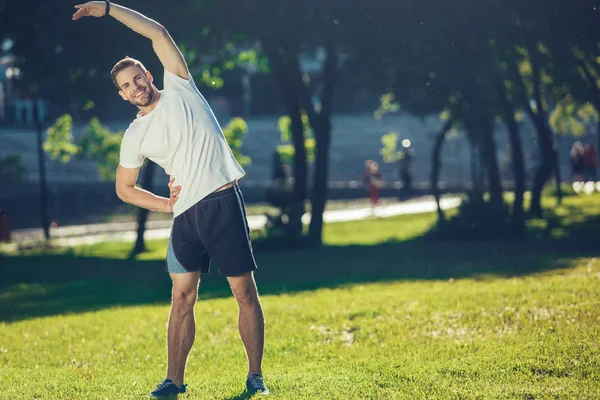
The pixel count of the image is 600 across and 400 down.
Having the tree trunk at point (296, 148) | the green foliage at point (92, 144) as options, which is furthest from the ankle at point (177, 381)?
the green foliage at point (92, 144)

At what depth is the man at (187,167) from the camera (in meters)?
6.32

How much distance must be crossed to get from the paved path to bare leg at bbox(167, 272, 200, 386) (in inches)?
707

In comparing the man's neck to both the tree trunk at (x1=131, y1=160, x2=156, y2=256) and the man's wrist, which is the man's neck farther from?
the tree trunk at (x1=131, y1=160, x2=156, y2=256)

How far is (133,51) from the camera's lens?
777 inches

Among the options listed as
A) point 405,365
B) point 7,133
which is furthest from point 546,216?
point 7,133

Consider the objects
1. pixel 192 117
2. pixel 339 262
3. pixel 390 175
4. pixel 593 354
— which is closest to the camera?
pixel 192 117

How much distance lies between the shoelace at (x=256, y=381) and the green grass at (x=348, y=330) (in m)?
0.10

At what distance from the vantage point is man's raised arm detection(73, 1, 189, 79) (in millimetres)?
6305

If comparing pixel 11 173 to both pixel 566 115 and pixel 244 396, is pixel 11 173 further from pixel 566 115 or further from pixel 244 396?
pixel 244 396

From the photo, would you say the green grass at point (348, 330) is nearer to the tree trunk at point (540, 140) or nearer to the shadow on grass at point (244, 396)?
the shadow on grass at point (244, 396)

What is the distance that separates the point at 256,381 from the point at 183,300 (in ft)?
2.15

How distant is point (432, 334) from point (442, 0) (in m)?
11.4

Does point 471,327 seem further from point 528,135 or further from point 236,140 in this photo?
point 528,135

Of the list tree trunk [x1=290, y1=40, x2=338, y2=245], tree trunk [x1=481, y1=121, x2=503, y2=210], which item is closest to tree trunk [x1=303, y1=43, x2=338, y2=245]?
Result: tree trunk [x1=290, y1=40, x2=338, y2=245]
